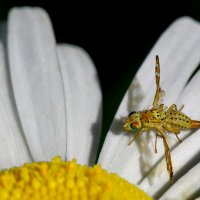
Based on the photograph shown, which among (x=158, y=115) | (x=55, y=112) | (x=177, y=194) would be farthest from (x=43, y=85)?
(x=177, y=194)

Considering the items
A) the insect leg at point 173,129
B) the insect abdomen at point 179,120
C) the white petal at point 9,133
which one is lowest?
the white petal at point 9,133

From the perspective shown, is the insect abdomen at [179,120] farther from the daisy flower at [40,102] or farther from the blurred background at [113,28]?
the blurred background at [113,28]

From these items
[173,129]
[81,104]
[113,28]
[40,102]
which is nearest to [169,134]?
[173,129]

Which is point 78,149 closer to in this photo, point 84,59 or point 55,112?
point 55,112

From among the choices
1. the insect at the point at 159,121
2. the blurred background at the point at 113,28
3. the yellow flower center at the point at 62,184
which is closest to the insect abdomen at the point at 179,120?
the insect at the point at 159,121

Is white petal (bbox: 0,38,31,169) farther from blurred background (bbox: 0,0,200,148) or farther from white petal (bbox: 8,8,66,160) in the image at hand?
blurred background (bbox: 0,0,200,148)

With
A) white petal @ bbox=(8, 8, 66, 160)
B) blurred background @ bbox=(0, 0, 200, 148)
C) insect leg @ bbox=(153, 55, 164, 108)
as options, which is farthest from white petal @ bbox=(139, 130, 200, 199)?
blurred background @ bbox=(0, 0, 200, 148)

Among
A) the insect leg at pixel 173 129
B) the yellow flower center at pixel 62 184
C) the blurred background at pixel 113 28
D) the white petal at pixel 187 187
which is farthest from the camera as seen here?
the blurred background at pixel 113 28

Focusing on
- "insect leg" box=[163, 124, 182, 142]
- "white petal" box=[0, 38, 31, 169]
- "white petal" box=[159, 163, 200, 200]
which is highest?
"insect leg" box=[163, 124, 182, 142]
